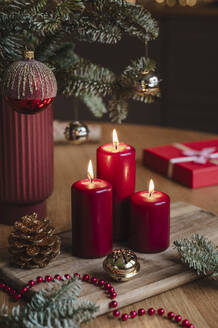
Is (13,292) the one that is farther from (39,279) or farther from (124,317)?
(124,317)

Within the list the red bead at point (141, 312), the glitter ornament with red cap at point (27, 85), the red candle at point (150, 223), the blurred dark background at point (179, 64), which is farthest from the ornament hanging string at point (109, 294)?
the blurred dark background at point (179, 64)

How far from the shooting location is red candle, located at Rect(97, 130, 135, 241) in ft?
2.77

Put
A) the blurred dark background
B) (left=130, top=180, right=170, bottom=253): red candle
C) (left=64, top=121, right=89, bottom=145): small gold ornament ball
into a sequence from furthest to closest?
the blurred dark background → (left=64, top=121, right=89, bottom=145): small gold ornament ball → (left=130, top=180, right=170, bottom=253): red candle

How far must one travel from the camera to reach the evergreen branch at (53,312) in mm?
584

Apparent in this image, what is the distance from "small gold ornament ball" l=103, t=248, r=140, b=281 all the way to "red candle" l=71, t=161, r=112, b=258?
7 centimetres

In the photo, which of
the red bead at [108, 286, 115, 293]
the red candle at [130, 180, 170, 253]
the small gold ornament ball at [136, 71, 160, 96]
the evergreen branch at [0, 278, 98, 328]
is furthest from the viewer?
the small gold ornament ball at [136, 71, 160, 96]

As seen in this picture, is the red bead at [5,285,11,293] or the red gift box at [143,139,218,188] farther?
the red gift box at [143,139,218,188]

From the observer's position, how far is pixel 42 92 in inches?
28.9

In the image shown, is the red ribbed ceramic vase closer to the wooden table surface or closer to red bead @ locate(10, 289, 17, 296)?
the wooden table surface

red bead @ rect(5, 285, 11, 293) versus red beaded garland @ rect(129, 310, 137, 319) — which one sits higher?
red bead @ rect(5, 285, 11, 293)

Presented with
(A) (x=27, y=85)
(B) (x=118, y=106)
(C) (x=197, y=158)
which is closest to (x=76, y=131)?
(B) (x=118, y=106)

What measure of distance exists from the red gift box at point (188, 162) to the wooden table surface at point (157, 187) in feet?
0.06

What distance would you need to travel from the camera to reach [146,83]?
35.8 inches

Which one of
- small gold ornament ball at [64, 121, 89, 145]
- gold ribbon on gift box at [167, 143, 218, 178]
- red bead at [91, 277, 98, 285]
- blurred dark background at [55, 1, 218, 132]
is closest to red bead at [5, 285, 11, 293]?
red bead at [91, 277, 98, 285]
